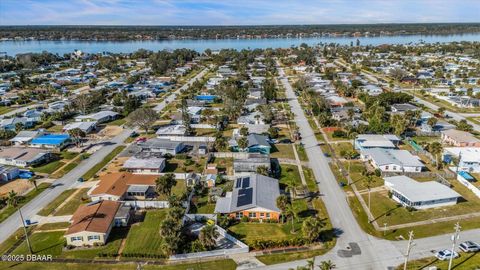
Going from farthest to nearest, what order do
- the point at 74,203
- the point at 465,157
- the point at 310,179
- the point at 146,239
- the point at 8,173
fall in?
1. the point at 465,157
2. the point at 8,173
3. the point at 310,179
4. the point at 74,203
5. the point at 146,239

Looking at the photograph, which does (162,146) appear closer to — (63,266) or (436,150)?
(63,266)

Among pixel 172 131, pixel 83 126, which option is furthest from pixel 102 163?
pixel 83 126

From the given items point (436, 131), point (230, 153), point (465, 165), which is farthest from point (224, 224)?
point (436, 131)

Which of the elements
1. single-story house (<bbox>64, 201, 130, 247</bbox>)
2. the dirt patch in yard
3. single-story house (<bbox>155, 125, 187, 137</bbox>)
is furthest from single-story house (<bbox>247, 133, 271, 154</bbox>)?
the dirt patch in yard

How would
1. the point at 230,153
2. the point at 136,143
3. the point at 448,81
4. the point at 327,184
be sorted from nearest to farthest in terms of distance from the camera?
1. the point at 327,184
2. the point at 230,153
3. the point at 136,143
4. the point at 448,81

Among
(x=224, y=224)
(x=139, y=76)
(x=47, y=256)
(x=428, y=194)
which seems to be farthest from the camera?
(x=139, y=76)

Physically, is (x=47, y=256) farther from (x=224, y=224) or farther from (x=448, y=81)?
(x=448, y=81)
